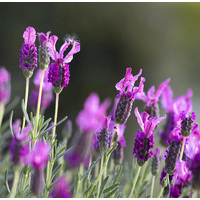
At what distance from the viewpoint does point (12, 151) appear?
0.59m

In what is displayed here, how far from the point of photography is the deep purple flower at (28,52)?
83 centimetres

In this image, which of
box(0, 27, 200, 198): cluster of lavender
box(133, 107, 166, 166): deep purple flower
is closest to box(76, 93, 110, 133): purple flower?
box(0, 27, 200, 198): cluster of lavender

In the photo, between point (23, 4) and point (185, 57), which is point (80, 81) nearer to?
point (23, 4)

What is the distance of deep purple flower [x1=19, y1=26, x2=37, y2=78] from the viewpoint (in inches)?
32.7

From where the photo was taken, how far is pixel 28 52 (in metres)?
0.83

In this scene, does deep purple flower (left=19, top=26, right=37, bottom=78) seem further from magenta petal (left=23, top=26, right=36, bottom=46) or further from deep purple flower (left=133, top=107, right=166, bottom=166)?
deep purple flower (left=133, top=107, right=166, bottom=166)

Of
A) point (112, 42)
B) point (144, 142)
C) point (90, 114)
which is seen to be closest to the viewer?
point (90, 114)

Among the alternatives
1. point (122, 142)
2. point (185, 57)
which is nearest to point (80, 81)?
point (185, 57)

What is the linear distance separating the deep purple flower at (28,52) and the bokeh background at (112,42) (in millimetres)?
2200

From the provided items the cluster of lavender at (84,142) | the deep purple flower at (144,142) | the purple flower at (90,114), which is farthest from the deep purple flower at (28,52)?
the purple flower at (90,114)

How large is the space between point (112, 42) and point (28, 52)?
9.66 feet

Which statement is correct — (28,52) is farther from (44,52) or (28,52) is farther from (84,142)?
(84,142)

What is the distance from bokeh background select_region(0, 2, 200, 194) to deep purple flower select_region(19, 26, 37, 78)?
2.20m

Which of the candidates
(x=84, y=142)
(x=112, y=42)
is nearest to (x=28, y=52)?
(x=84, y=142)
